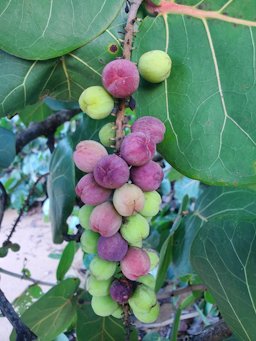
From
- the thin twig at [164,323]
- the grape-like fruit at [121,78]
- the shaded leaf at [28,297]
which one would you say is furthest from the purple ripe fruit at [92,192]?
the thin twig at [164,323]

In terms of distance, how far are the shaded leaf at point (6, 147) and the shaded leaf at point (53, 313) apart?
0.33 m

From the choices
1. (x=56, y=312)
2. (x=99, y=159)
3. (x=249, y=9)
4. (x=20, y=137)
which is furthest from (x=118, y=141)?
(x=20, y=137)

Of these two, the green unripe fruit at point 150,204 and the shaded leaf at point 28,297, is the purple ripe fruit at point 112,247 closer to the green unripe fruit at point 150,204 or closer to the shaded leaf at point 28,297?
the green unripe fruit at point 150,204

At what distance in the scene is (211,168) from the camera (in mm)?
608

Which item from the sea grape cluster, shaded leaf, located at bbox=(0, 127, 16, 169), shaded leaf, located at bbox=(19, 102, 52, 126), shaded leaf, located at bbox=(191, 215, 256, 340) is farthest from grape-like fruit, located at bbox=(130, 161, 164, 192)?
shaded leaf, located at bbox=(19, 102, 52, 126)

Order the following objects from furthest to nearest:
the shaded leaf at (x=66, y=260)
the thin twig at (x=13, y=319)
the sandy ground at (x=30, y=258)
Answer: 1. the sandy ground at (x=30, y=258)
2. the shaded leaf at (x=66, y=260)
3. the thin twig at (x=13, y=319)

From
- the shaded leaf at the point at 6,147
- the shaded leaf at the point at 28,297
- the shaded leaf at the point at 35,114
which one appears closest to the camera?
the shaded leaf at the point at 6,147

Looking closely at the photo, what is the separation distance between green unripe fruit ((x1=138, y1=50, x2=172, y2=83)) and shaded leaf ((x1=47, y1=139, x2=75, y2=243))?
441 mm

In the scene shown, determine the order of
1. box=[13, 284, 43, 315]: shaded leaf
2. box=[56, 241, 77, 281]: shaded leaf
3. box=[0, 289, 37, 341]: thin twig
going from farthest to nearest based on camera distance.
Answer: box=[13, 284, 43, 315]: shaded leaf < box=[56, 241, 77, 281]: shaded leaf < box=[0, 289, 37, 341]: thin twig

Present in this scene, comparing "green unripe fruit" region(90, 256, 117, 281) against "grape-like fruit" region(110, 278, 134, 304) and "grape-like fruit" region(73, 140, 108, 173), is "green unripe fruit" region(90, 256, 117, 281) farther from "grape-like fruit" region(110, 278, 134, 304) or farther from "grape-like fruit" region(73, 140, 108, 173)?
"grape-like fruit" region(73, 140, 108, 173)

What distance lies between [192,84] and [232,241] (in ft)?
0.86

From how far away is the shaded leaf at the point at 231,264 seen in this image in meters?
0.72

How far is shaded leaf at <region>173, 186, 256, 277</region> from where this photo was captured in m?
1.00

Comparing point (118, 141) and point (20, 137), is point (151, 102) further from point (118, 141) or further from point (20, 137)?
point (20, 137)
